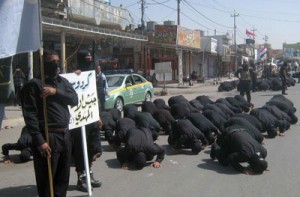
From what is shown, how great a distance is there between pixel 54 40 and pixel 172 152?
15.7 m

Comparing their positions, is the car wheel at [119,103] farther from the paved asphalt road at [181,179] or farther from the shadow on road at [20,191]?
the shadow on road at [20,191]

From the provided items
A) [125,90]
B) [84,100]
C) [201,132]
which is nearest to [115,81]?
[125,90]

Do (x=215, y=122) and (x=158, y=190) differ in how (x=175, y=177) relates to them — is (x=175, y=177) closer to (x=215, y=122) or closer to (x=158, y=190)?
(x=158, y=190)

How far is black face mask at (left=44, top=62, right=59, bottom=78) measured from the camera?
185 inches

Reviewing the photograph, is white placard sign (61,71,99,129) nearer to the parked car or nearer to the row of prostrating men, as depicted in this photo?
the row of prostrating men

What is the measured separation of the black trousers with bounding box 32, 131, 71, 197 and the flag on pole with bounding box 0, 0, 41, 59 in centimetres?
98

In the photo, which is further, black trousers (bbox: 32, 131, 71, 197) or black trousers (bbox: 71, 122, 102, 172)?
black trousers (bbox: 71, 122, 102, 172)

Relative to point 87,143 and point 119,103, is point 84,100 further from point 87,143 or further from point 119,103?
point 119,103

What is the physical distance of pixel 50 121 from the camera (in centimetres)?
468

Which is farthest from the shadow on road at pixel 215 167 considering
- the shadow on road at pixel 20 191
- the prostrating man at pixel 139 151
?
the shadow on road at pixel 20 191

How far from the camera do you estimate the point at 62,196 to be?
15.9 ft

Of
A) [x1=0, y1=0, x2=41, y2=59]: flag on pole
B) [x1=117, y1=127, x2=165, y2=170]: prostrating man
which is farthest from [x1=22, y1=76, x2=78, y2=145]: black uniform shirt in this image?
[x1=117, y1=127, x2=165, y2=170]: prostrating man

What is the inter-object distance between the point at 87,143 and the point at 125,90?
37.3 ft

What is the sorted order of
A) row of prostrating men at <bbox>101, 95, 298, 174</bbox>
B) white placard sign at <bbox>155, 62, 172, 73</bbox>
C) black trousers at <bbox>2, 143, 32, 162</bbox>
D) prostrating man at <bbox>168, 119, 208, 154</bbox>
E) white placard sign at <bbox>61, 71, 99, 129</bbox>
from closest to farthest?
white placard sign at <bbox>61, 71, 99, 129</bbox> < row of prostrating men at <bbox>101, 95, 298, 174</bbox> < black trousers at <bbox>2, 143, 32, 162</bbox> < prostrating man at <bbox>168, 119, 208, 154</bbox> < white placard sign at <bbox>155, 62, 172, 73</bbox>
